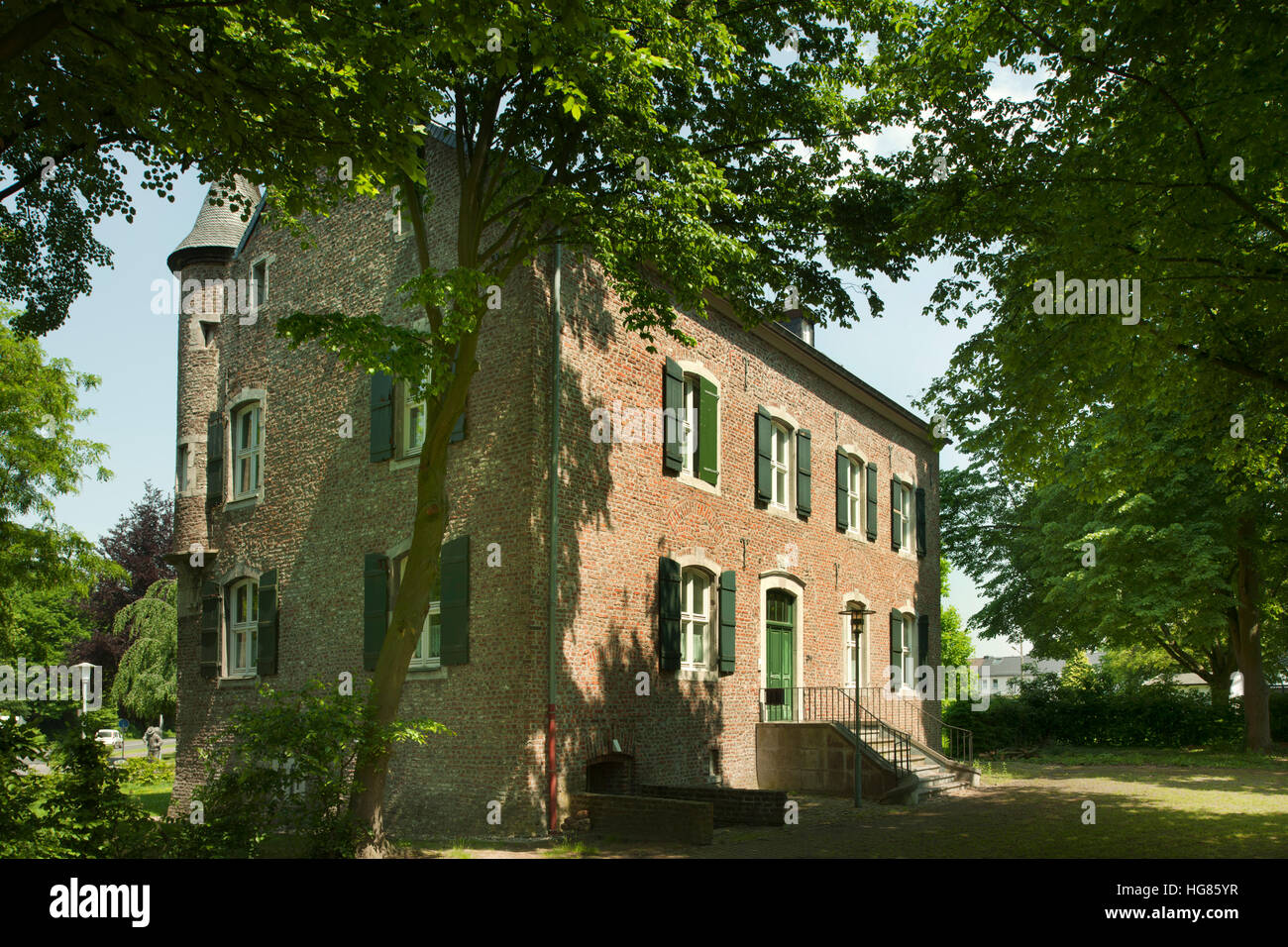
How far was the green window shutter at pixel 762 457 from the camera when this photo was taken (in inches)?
746

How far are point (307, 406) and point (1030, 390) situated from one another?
441 inches

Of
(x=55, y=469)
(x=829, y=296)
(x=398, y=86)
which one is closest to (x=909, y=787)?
(x=829, y=296)

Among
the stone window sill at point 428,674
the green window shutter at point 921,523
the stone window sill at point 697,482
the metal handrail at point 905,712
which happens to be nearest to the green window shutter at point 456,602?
the stone window sill at point 428,674

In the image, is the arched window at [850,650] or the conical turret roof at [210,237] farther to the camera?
the arched window at [850,650]

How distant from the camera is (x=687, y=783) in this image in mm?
16094

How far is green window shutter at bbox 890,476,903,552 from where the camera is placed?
83.1 feet

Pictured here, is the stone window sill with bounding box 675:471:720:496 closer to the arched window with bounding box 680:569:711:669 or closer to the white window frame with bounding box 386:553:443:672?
the arched window with bounding box 680:569:711:669

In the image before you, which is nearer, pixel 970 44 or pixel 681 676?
pixel 970 44

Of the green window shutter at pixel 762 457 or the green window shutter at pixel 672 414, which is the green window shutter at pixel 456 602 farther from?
the green window shutter at pixel 762 457

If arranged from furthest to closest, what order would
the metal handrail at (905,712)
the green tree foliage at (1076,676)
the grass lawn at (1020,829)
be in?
1. the green tree foliage at (1076,676)
2. the metal handrail at (905,712)
3. the grass lawn at (1020,829)

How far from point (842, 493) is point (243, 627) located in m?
12.0

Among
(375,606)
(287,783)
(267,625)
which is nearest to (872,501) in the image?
(375,606)

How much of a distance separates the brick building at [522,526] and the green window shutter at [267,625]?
0.04 m
